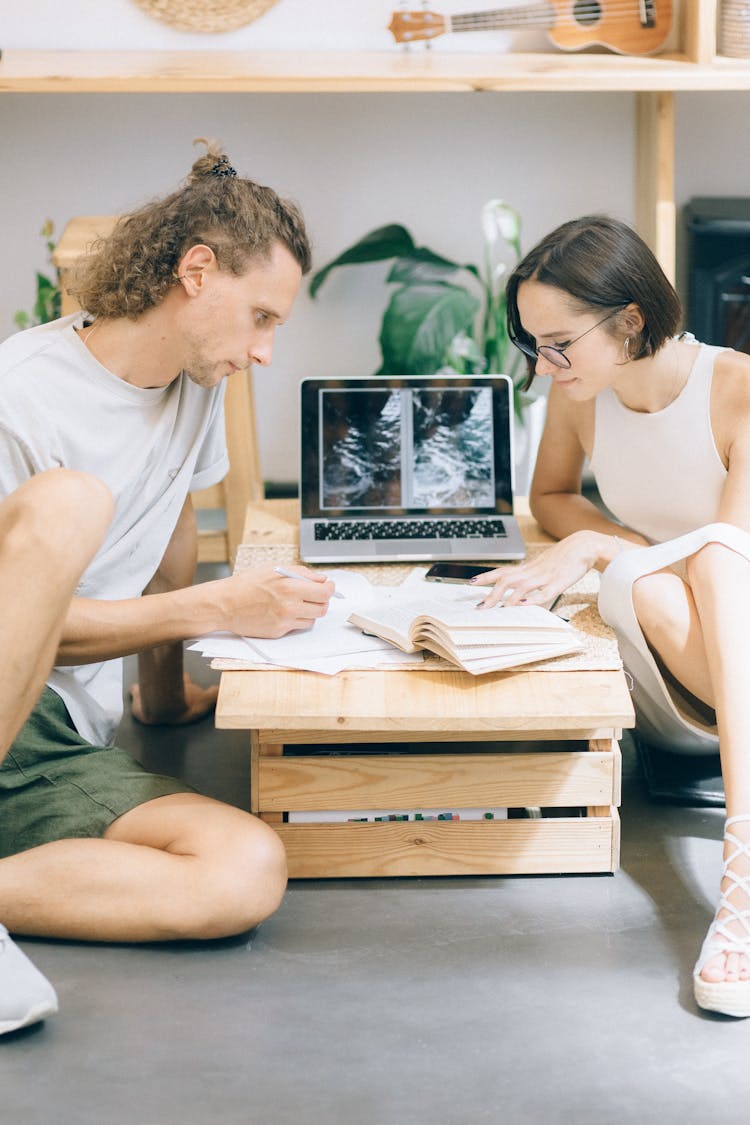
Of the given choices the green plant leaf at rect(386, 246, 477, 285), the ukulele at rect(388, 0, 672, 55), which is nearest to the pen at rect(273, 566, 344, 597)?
the green plant leaf at rect(386, 246, 477, 285)

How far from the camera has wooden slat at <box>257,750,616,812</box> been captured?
1690mm

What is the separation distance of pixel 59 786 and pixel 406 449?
82cm

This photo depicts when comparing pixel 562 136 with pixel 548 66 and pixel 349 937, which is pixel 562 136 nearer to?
pixel 548 66

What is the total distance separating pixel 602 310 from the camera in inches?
73.2

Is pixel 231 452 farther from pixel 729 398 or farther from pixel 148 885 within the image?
pixel 148 885

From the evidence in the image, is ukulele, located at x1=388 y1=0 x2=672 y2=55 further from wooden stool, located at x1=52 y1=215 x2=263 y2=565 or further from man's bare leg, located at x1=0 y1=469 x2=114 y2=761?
man's bare leg, located at x1=0 y1=469 x2=114 y2=761

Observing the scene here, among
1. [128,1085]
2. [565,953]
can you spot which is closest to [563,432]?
[565,953]

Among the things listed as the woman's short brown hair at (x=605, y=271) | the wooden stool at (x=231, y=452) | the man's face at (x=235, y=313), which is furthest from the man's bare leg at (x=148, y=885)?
the wooden stool at (x=231, y=452)

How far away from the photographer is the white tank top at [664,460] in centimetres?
193

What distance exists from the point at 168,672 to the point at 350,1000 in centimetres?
80

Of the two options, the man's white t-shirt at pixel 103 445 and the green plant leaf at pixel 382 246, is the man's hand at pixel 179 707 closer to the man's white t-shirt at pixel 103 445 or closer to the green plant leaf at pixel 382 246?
the man's white t-shirt at pixel 103 445

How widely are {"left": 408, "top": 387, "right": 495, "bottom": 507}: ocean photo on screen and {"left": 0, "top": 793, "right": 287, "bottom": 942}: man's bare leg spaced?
766 mm

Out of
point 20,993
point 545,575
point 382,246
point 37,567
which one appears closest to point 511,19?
Result: point 382,246

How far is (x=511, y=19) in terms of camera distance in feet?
9.83
